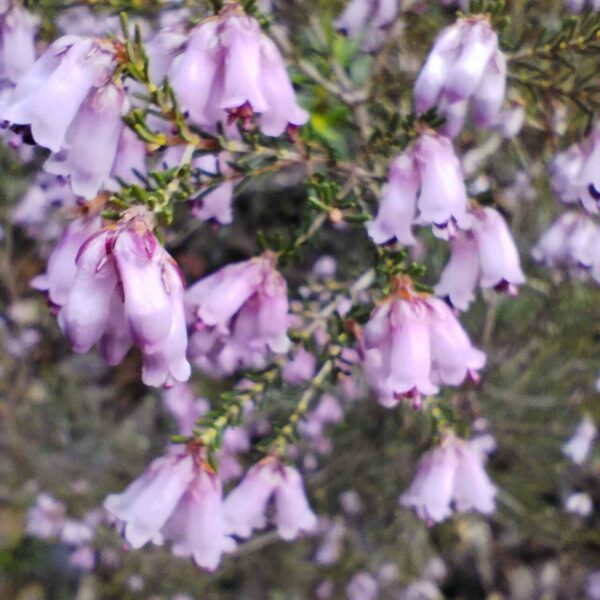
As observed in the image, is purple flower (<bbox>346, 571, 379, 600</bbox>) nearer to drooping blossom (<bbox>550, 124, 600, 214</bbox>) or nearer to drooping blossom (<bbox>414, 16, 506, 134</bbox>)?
drooping blossom (<bbox>550, 124, 600, 214</bbox>)

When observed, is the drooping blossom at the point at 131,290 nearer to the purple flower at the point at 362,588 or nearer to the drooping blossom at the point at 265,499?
the drooping blossom at the point at 265,499

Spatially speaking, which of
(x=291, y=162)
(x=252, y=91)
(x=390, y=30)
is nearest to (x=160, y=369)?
(x=252, y=91)

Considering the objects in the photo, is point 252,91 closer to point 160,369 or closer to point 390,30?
point 160,369

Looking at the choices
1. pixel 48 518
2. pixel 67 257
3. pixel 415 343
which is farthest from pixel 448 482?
pixel 48 518

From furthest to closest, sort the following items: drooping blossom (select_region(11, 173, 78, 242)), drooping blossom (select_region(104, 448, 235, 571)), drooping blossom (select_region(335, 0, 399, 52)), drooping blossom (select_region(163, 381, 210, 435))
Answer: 1. drooping blossom (select_region(11, 173, 78, 242))
2. drooping blossom (select_region(163, 381, 210, 435))
3. drooping blossom (select_region(335, 0, 399, 52))
4. drooping blossom (select_region(104, 448, 235, 571))

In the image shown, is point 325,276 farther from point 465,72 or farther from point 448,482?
point 465,72

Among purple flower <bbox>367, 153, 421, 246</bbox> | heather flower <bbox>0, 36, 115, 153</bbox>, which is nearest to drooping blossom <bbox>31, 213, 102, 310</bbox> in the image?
heather flower <bbox>0, 36, 115, 153</bbox>

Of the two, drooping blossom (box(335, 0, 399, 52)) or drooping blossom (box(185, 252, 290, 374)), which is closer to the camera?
drooping blossom (box(185, 252, 290, 374))
